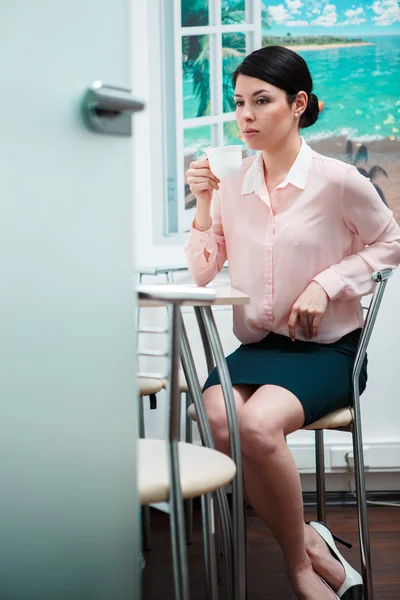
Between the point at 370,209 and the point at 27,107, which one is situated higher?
the point at 27,107

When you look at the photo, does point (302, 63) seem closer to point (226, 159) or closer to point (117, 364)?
point (226, 159)

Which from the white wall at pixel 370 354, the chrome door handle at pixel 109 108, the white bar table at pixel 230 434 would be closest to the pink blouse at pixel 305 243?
the white bar table at pixel 230 434

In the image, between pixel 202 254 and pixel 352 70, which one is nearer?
pixel 202 254

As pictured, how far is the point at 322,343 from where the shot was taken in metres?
2.12

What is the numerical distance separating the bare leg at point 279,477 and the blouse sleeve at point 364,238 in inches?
13.3

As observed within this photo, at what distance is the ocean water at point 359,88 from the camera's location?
3146 mm

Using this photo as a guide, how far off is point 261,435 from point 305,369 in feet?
0.74

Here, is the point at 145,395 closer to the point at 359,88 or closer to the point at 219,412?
the point at 219,412

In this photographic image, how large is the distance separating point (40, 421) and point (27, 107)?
324 mm

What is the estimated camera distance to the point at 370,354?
3.14m

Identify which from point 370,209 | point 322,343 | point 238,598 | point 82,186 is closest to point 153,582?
point 238,598

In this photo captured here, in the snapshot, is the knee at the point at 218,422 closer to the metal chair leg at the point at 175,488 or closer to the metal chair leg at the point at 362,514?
the metal chair leg at the point at 362,514

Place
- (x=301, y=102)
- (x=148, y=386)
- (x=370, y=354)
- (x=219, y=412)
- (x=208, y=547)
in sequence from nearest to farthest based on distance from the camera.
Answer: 1. (x=208, y=547)
2. (x=219, y=412)
3. (x=301, y=102)
4. (x=148, y=386)
5. (x=370, y=354)

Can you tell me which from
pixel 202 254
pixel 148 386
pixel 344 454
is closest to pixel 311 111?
pixel 202 254
